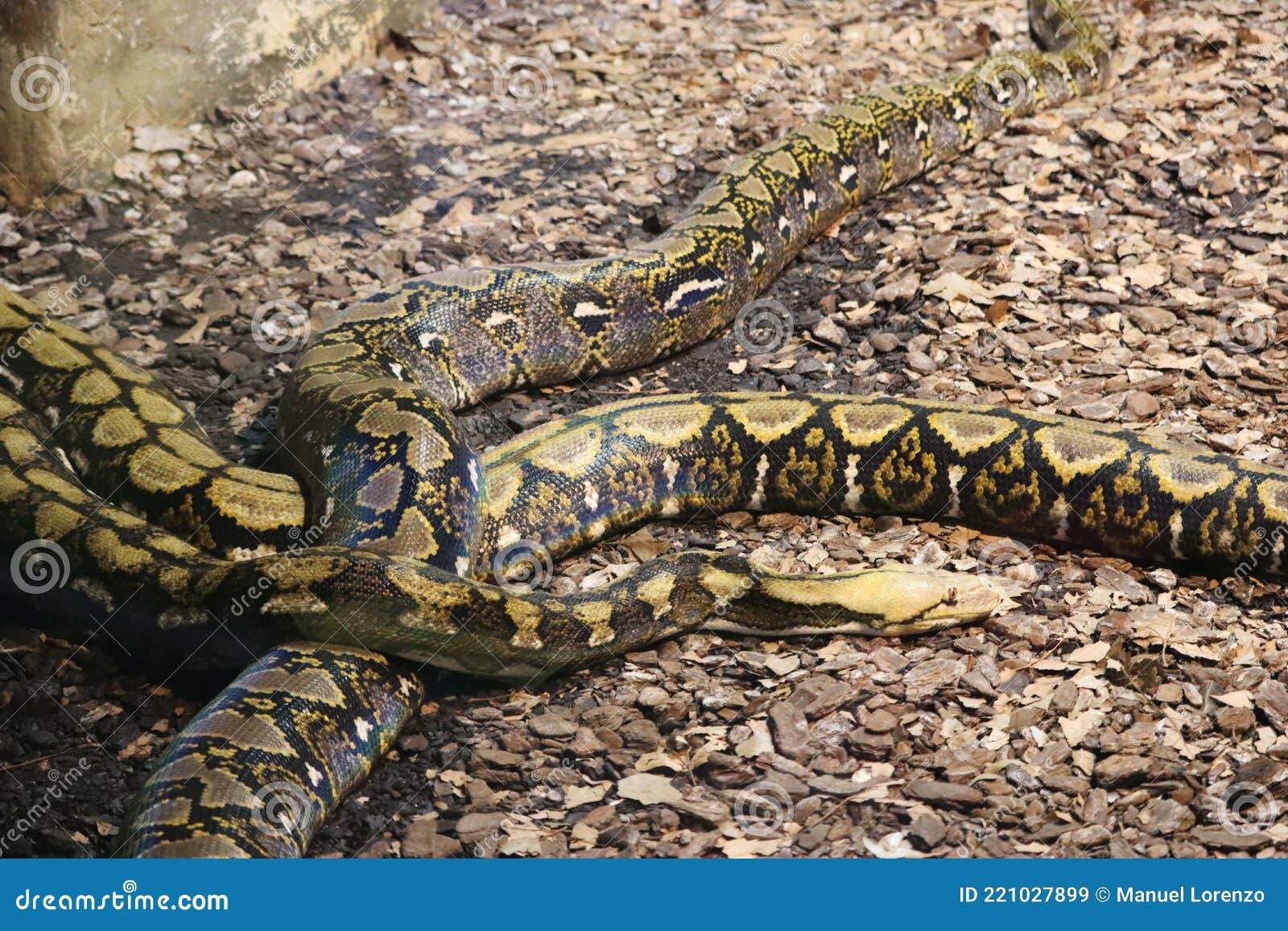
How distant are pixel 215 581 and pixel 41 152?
552 cm

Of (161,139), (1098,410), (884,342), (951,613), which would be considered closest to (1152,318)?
(1098,410)

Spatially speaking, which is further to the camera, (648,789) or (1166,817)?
(648,789)

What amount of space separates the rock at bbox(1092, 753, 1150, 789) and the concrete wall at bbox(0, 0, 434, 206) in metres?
8.60

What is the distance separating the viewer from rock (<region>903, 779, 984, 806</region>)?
203 inches

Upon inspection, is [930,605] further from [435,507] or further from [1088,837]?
[435,507]

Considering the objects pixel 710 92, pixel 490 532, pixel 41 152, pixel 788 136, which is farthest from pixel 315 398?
pixel 710 92

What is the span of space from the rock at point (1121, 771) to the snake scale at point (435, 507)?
1159 mm

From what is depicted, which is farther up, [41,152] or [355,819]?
[41,152]

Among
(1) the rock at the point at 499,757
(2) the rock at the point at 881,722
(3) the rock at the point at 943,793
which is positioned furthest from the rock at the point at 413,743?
(3) the rock at the point at 943,793

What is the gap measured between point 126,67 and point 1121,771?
29.2 ft

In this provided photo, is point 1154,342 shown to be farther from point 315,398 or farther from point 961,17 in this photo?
point 961,17

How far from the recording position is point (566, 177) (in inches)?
423

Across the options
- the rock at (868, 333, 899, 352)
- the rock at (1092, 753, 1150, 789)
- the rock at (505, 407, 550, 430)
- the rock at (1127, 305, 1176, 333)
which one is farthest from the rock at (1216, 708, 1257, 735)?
the rock at (505, 407, 550, 430)

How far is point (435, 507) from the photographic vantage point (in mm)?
6395
